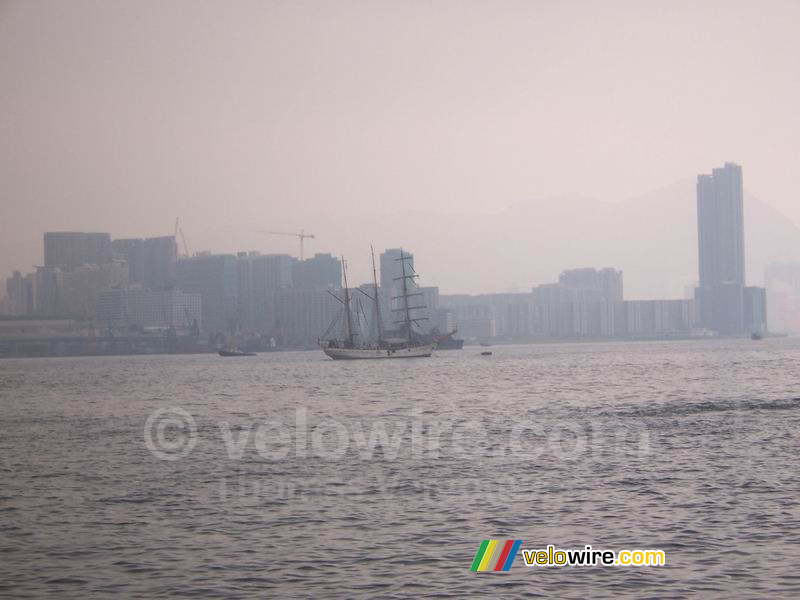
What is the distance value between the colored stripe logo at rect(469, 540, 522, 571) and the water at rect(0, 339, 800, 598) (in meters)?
0.37

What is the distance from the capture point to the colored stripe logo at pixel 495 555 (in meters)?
24.1

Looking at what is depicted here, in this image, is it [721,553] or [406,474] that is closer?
[721,553]

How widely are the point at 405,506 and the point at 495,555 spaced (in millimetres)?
6539

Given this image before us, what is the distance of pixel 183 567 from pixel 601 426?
112 feet

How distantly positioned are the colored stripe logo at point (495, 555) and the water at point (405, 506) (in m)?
0.37

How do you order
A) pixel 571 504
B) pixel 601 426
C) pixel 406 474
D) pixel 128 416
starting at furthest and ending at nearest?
pixel 128 416, pixel 601 426, pixel 406 474, pixel 571 504

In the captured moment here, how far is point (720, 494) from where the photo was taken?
106 feet

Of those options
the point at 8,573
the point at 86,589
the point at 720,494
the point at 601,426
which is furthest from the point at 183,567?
the point at 601,426

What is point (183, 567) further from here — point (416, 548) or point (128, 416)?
point (128, 416)
